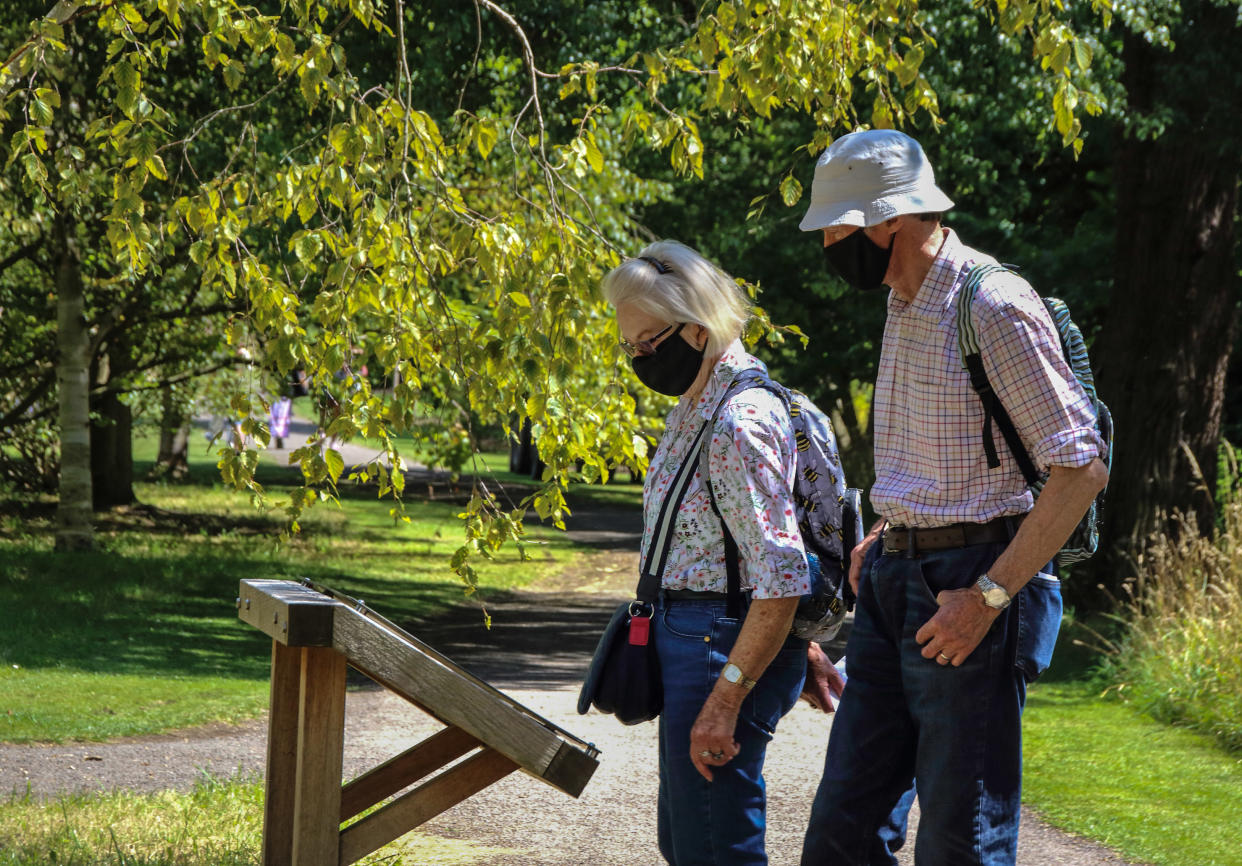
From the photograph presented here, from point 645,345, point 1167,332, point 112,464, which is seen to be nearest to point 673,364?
point 645,345

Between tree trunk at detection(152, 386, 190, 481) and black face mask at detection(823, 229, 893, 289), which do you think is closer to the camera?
black face mask at detection(823, 229, 893, 289)

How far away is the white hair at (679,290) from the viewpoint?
3.13 meters

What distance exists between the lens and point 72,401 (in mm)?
14820

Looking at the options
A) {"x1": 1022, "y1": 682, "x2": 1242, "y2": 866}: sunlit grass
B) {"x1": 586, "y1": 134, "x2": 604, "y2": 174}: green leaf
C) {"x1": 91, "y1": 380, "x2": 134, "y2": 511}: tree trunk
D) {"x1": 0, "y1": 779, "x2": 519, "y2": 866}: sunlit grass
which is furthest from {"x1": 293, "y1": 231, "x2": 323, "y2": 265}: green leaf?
{"x1": 91, "y1": 380, "x2": 134, "y2": 511}: tree trunk

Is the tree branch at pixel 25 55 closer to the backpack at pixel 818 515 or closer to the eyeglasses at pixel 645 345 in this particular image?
the eyeglasses at pixel 645 345

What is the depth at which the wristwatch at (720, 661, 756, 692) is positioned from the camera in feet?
9.62

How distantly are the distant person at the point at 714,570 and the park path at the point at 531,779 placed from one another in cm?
231

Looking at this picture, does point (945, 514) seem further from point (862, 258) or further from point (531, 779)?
point (531, 779)

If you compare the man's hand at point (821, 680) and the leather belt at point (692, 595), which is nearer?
the leather belt at point (692, 595)

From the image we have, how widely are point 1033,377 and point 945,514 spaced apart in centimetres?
31

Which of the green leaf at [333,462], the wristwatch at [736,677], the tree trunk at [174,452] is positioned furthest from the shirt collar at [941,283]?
the tree trunk at [174,452]

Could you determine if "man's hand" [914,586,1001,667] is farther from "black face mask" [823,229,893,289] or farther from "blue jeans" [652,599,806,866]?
"black face mask" [823,229,893,289]

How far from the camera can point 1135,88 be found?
11727 millimetres

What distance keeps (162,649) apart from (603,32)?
214 inches
